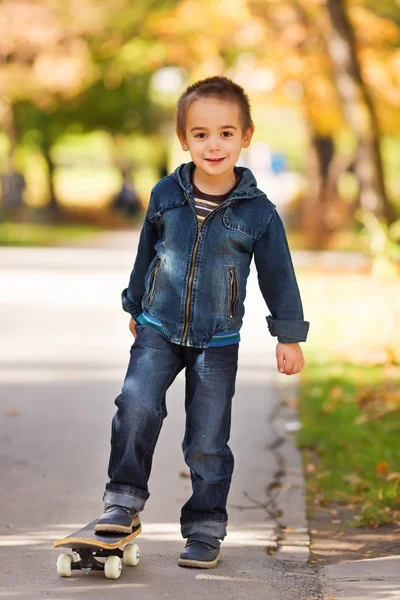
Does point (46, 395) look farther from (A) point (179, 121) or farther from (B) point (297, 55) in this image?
(B) point (297, 55)

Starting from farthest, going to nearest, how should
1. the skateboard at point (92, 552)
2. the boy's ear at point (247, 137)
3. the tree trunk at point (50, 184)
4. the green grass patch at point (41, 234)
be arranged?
1. the tree trunk at point (50, 184)
2. the green grass patch at point (41, 234)
3. the boy's ear at point (247, 137)
4. the skateboard at point (92, 552)

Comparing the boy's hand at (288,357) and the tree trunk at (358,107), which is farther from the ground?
the tree trunk at (358,107)

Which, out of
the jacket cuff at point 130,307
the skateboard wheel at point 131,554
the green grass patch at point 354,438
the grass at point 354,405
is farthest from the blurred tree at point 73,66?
the skateboard wheel at point 131,554

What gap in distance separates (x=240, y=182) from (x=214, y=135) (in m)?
0.20

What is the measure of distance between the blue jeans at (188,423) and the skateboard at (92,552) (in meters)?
0.16

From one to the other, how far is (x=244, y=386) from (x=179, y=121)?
460 cm

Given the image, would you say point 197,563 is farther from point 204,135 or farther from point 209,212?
point 204,135

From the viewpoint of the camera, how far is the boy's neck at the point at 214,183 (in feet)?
14.6

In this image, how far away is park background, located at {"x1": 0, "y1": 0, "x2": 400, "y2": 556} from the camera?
7.61 metres

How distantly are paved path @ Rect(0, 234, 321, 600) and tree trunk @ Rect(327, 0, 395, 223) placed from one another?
21.7ft

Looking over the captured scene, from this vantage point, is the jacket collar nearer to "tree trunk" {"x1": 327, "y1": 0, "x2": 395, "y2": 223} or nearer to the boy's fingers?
the boy's fingers

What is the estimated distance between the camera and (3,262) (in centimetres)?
1933

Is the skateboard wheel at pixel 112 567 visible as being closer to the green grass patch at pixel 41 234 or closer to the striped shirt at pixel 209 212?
the striped shirt at pixel 209 212

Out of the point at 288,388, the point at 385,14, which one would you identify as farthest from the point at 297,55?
the point at 288,388
